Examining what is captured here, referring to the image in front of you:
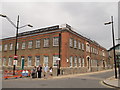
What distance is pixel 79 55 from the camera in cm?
2653

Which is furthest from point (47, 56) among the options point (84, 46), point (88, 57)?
point (88, 57)

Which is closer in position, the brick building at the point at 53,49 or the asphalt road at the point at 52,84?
the asphalt road at the point at 52,84

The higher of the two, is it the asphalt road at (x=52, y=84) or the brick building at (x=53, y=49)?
the brick building at (x=53, y=49)

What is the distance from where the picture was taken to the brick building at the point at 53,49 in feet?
71.9

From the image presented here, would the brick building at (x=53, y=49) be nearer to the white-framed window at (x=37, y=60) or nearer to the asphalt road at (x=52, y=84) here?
the white-framed window at (x=37, y=60)

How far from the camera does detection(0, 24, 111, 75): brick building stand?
71.9 ft

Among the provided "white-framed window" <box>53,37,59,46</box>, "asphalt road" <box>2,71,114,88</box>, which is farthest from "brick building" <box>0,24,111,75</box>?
"asphalt road" <box>2,71,114,88</box>

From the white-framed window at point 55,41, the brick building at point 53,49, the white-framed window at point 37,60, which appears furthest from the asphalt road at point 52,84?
the white-framed window at point 37,60

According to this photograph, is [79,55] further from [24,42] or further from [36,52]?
[24,42]

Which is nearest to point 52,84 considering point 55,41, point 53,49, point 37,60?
point 53,49

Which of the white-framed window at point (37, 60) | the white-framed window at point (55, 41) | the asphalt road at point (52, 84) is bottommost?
the asphalt road at point (52, 84)

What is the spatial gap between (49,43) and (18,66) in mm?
9393

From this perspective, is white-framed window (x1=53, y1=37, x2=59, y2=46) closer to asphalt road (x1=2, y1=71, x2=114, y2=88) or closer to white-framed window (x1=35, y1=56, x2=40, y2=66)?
white-framed window (x1=35, y1=56, x2=40, y2=66)

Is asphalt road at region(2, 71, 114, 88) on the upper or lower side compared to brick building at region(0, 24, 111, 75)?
lower
